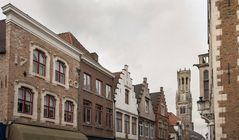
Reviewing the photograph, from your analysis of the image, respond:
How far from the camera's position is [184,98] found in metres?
135

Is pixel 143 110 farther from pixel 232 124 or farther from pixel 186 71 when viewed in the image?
pixel 186 71

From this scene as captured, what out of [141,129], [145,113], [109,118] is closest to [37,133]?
[109,118]

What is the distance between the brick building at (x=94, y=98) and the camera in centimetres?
3125

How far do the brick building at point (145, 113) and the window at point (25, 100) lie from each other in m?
20.5

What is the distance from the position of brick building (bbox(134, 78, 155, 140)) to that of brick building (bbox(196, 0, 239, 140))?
27.6 m

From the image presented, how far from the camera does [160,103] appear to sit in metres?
49.4

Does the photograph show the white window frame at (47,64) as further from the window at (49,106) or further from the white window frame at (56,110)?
the window at (49,106)

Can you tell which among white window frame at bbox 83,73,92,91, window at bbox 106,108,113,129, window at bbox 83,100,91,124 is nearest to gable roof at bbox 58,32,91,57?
white window frame at bbox 83,73,92,91

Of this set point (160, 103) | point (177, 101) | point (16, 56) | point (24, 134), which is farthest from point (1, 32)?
point (177, 101)

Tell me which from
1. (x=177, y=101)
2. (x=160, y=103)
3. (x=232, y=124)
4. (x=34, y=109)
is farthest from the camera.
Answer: (x=177, y=101)

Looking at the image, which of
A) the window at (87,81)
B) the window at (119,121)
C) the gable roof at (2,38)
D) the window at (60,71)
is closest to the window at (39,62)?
the window at (60,71)

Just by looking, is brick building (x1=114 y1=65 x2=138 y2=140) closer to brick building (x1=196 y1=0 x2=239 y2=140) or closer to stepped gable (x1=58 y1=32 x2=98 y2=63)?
stepped gable (x1=58 y1=32 x2=98 y2=63)

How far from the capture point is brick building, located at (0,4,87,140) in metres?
22.3

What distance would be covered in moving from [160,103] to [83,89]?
20.1 m
